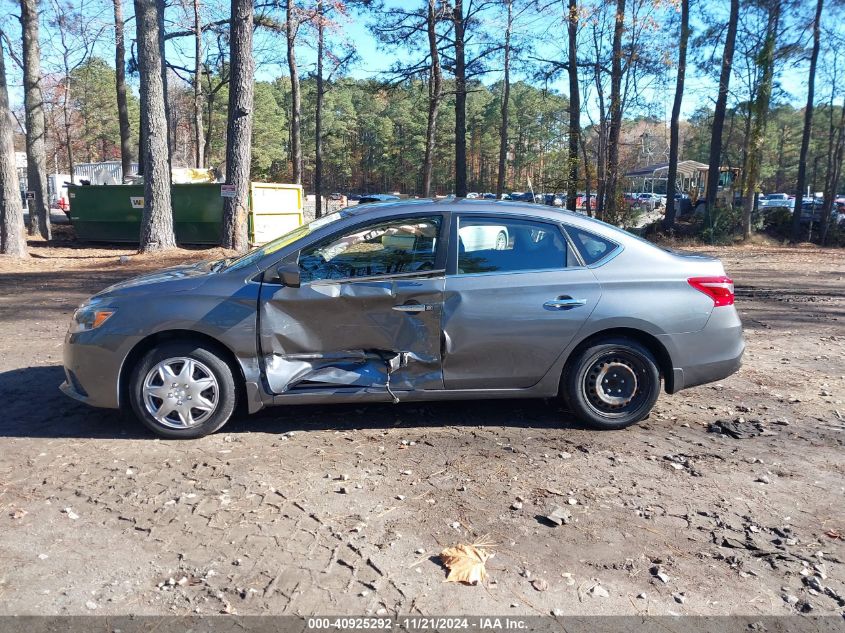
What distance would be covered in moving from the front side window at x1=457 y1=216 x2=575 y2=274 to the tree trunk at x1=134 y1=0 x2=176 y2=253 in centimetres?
1281

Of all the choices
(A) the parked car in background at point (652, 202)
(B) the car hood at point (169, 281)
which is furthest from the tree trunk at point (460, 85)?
(B) the car hood at point (169, 281)

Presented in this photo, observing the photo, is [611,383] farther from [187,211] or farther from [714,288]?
[187,211]

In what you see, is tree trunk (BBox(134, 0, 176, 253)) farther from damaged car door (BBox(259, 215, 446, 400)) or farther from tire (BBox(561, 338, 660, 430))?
tire (BBox(561, 338, 660, 430))

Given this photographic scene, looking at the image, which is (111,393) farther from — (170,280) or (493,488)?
(493,488)

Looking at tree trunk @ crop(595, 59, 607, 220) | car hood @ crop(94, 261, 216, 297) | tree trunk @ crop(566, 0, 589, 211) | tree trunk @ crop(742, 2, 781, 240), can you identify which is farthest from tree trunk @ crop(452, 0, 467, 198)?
car hood @ crop(94, 261, 216, 297)

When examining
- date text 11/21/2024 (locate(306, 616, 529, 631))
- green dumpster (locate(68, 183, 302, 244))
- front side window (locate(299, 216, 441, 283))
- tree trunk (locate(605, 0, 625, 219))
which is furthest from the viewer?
tree trunk (locate(605, 0, 625, 219))

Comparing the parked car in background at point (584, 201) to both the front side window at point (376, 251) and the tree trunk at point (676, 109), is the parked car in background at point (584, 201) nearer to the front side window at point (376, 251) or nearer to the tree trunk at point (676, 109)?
the tree trunk at point (676, 109)

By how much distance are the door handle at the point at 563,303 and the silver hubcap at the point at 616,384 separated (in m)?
0.51

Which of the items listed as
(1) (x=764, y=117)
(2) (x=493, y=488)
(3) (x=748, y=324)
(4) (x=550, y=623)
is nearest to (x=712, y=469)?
(2) (x=493, y=488)

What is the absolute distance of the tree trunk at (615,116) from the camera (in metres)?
21.5

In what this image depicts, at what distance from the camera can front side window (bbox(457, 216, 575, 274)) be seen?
4.83 meters

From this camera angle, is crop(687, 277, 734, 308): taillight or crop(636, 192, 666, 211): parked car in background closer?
crop(687, 277, 734, 308): taillight

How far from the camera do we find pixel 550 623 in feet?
9.18

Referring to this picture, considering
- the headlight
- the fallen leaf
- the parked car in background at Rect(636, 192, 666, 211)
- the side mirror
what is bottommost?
the fallen leaf
